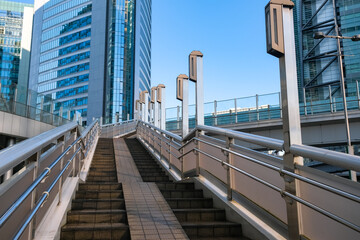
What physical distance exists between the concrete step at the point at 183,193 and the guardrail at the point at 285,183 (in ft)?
0.92

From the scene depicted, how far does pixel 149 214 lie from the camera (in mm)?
4070

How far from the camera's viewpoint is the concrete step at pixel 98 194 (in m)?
4.84

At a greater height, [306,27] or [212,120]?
[306,27]

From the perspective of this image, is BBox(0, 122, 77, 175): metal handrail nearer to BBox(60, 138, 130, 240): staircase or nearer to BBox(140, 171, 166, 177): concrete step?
BBox(60, 138, 130, 240): staircase

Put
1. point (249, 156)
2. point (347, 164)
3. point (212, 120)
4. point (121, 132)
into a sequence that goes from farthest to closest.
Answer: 1. point (121, 132)
2. point (212, 120)
3. point (249, 156)
4. point (347, 164)

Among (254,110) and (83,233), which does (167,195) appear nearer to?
(83,233)

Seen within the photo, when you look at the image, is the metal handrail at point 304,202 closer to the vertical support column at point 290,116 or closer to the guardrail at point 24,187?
the vertical support column at point 290,116

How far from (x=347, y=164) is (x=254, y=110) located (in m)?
17.4

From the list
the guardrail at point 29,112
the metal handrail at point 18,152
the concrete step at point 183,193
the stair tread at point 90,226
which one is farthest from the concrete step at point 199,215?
the guardrail at point 29,112

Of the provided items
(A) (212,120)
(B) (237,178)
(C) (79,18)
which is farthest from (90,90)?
(B) (237,178)

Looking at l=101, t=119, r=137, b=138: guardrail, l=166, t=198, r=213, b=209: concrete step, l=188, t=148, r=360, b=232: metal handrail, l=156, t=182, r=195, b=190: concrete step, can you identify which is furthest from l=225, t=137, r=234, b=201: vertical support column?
l=101, t=119, r=137, b=138: guardrail

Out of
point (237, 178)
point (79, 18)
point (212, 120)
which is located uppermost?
point (79, 18)

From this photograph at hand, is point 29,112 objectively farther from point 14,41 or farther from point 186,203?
point 14,41

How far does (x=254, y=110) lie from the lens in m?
19.3
